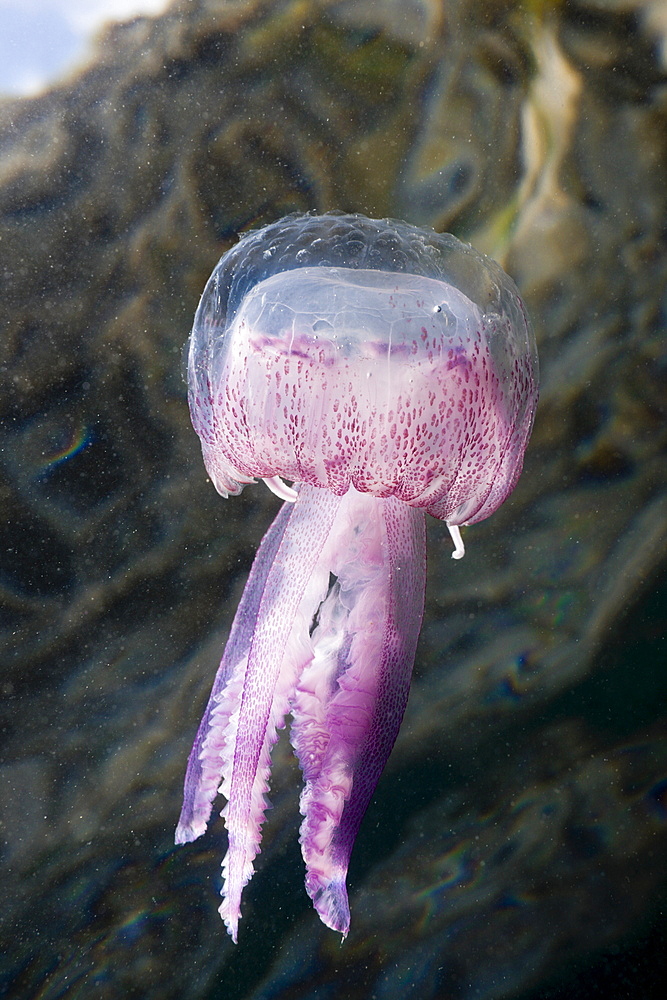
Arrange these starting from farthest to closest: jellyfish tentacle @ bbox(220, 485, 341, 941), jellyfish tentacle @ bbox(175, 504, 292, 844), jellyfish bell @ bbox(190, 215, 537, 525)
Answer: jellyfish tentacle @ bbox(175, 504, 292, 844), jellyfish tentacle @ bbox(220, 485, 341, 941), jellyfish bell @ bbox(190, 215, 537, 525)

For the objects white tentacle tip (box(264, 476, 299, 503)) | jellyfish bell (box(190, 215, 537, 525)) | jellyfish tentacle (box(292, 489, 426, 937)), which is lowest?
jellyfish tentacle (box(292, 489, 426, 937))

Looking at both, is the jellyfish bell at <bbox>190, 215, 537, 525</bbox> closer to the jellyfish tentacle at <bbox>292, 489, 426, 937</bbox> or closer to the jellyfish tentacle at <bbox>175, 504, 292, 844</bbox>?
the jellyfish tentacle at <bbox>292, 489, 426, 937</bbox>

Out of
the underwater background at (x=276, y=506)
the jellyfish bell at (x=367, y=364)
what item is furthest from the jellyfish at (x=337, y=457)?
the underwater background at (x=276, y=506)

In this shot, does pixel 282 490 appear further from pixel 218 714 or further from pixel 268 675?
pixel 218 714

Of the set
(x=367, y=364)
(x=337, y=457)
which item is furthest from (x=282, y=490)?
(x=367, y=364)

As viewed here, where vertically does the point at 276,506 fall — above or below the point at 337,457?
below

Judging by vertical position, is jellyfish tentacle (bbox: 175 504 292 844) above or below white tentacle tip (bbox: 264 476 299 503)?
below

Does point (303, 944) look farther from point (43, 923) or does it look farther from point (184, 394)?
point (184, 394)

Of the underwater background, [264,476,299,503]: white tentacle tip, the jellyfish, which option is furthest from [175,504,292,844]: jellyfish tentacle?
the underwater background

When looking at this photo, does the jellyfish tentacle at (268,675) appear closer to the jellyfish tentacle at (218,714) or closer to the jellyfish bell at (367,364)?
the jellyfish tentacle at (218,714)
